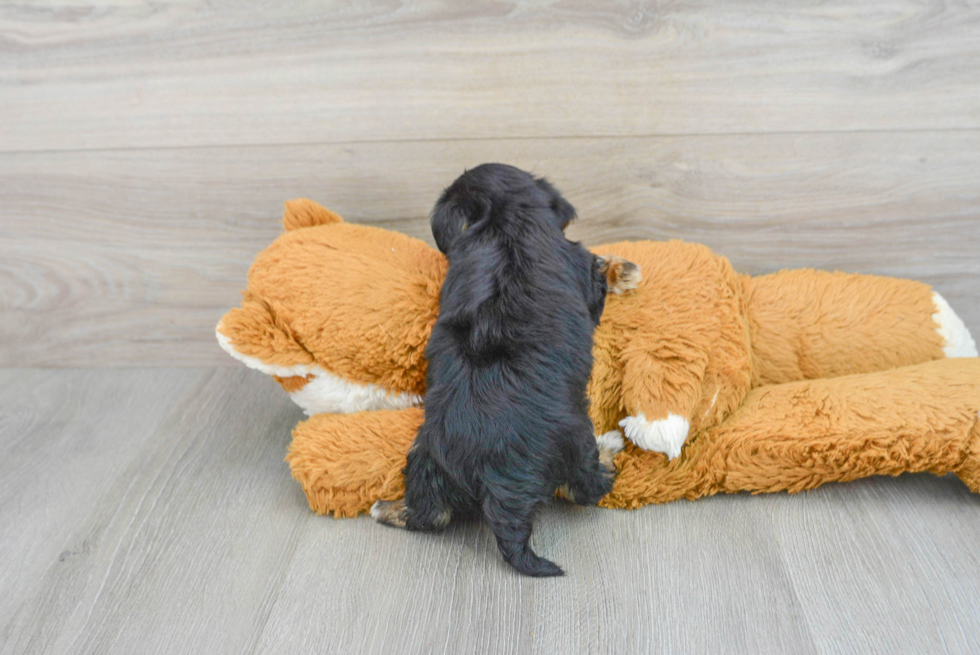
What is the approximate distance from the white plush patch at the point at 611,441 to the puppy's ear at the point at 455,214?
1.25 ft

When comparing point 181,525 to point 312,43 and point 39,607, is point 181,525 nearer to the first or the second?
point 39,607

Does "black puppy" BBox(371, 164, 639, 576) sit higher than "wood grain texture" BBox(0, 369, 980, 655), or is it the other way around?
"black puppy" BBox(371, 164, 639, 576)

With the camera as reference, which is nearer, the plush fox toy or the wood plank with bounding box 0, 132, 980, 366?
the plush fox toy

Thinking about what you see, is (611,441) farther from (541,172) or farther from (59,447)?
(59,447)

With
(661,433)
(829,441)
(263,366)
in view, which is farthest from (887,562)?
(263,366)

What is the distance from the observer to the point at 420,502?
1.04 metres

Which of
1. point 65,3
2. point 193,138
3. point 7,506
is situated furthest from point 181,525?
point 65,3

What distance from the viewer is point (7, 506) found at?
3.98 feet

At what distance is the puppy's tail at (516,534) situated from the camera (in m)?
0.94

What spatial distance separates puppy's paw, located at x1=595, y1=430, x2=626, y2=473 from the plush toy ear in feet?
2.03

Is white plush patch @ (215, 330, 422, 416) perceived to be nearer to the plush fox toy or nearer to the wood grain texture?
the plush fox toy

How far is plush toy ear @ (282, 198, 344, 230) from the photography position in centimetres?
124

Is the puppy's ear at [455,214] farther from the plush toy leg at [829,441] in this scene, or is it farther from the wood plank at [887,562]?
the wood plank at [887,562]

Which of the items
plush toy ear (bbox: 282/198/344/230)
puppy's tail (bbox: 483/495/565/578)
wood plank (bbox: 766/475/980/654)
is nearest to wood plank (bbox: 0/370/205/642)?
plush toy ear (bbox: 282/198/344/230)
